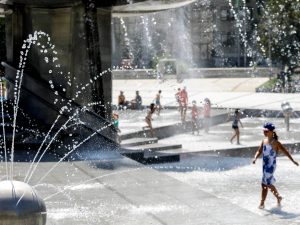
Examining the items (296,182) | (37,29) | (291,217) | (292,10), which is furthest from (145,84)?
(291,217)

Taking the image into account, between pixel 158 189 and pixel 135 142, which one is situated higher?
pixel 158 189

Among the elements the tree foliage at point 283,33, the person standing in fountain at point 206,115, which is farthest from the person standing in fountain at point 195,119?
the tree foliage at point 283,33

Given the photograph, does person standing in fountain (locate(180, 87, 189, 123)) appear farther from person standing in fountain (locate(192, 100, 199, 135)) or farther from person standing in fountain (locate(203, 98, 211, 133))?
person standing in fountain (locate(203, 98, 211, 133))

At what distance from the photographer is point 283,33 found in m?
43.4

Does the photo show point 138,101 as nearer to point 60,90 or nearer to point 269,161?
point 60,90

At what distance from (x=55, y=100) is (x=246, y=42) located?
48.7m

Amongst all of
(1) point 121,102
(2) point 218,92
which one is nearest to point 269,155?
(1) point 121,102

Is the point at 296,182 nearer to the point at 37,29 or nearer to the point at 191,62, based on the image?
the point at 37,29

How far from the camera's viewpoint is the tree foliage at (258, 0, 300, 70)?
139ft

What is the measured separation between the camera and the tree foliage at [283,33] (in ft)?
139

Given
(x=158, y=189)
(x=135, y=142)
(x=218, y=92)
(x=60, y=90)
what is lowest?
(x=135, y=142)

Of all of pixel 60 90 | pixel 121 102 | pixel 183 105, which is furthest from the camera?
pixel 121 102

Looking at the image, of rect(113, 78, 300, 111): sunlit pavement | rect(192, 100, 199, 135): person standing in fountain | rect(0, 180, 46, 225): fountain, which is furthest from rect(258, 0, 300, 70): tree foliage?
rect(0, 180, 46, 225): fountain

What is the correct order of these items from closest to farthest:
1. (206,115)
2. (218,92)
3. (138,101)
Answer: (206,115) → (138,101) → (218,92)
